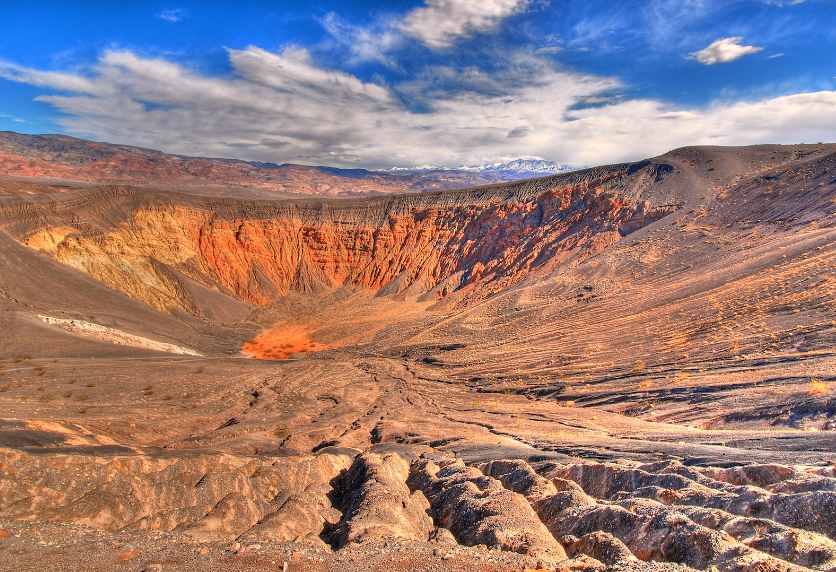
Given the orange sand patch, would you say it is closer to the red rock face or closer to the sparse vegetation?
the red rock face

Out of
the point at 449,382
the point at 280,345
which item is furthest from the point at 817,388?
the point at 280,345

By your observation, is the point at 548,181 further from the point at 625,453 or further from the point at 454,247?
the point at 625,453

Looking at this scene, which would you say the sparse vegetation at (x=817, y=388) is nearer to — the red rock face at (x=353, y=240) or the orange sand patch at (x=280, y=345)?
the red rock face at (x=353, y=240)

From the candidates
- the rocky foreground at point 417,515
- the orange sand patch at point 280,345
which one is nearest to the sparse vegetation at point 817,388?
the rocky foreground at point 417,515

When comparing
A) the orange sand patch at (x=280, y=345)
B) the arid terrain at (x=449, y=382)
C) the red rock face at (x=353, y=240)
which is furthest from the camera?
the red rock face at (x=353, y=240)

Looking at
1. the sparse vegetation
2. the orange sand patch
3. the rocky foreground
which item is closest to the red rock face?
the orange sand patch

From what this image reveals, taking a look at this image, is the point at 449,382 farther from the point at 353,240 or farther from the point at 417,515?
the point at 353,240
